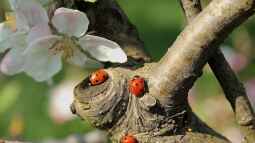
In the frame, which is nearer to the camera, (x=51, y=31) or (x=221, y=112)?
(x=51, y=31)

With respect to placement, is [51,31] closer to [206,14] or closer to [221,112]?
[206,14]

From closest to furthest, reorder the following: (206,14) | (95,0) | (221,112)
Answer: (206,14), (95,0), (221,112)

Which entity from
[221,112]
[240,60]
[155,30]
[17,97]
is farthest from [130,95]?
[155,30]

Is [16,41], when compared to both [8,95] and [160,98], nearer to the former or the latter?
[160,98]

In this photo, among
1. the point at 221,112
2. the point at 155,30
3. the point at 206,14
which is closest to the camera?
the point at 206,14

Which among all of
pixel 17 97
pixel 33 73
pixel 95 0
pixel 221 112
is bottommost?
pixel 17 97

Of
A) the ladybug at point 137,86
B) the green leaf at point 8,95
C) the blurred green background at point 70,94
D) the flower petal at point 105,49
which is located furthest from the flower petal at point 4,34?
the green leaf at point 8,95

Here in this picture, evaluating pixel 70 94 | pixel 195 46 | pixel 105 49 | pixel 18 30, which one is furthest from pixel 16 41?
pixel 70 94

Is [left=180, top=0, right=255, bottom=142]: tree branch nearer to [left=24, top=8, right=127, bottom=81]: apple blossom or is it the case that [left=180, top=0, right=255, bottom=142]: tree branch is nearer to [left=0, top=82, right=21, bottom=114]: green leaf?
[left=24, top=8, right=127, bottom=81]: apple blossom

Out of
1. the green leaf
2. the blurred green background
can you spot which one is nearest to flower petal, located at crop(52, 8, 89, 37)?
the blurred green background
